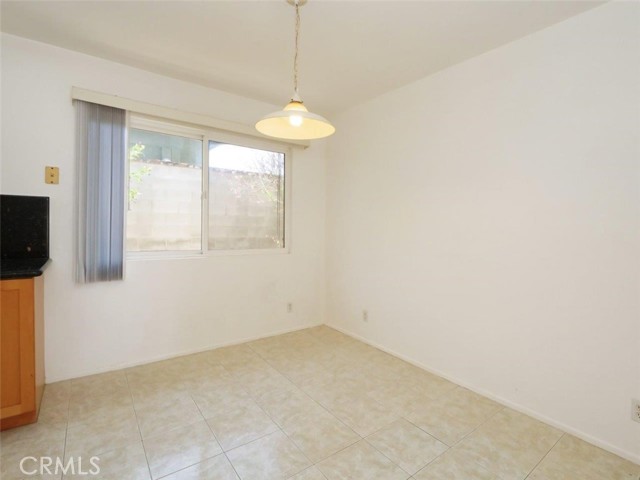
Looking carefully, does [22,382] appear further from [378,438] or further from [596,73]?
[596,73]

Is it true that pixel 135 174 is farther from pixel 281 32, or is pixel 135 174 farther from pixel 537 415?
pixel 537 415

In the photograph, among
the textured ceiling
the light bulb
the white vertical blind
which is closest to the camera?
the light bulb

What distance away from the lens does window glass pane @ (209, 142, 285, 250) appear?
3.12 m

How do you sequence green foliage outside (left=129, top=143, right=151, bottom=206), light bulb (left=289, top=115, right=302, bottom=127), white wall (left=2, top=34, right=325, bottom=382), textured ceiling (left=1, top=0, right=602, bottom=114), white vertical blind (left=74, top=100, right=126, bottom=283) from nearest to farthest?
light bulb (left=289, top=115, right=302, bottom=127) → textured ceiling (left=1, top=0, right=602, bottom=114) → white wall (left=2, top=34, right=325, bottom=382) → white vertical blind (left=74, top=100, right=126, bottom=283) → green foliage outside (left=129, top=143, right=151, bottom=206)

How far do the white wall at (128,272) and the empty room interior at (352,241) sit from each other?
2 centimetres

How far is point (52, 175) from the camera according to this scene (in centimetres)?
232

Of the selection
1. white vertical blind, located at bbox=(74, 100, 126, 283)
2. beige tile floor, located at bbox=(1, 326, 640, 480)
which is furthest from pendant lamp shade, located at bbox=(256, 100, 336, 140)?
beige tile floor, located at bbox=(1, 326, 640, 480)

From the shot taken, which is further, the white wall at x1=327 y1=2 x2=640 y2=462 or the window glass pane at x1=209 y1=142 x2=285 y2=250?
the window glass pane at x1=209 y1=142 x2=285 y2=250

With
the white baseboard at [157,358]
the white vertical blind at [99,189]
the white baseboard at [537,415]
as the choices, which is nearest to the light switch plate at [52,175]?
the white vertical blind at [99,189]

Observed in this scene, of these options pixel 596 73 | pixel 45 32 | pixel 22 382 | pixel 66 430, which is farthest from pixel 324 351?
pixel 45 32

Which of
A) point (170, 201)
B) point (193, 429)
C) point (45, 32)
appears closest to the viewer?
point (193, 429)

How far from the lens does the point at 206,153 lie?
302 centimetres

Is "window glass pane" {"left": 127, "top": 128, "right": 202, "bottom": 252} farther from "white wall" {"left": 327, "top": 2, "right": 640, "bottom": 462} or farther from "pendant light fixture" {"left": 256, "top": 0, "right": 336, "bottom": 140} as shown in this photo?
"white wall" {"left": 327, "top": 2, "right": 640, "bottom": 462}

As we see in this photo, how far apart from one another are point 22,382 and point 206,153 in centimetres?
215
